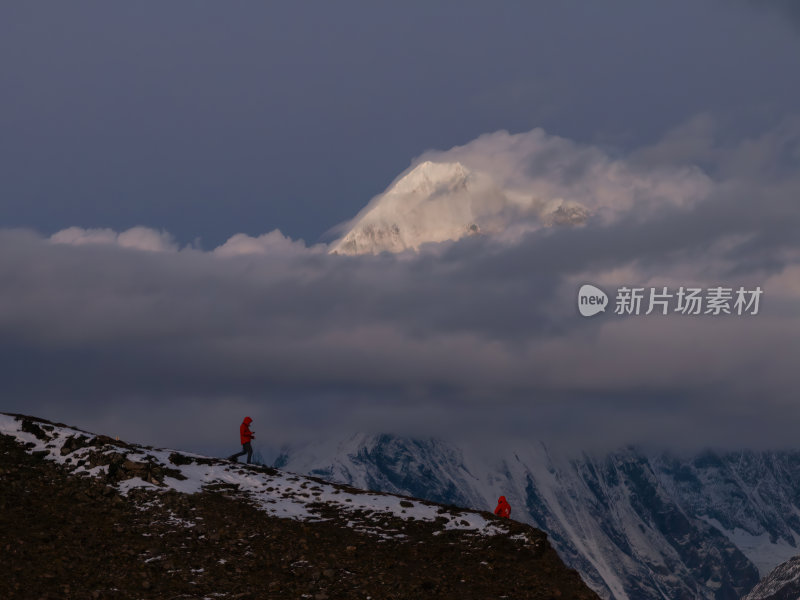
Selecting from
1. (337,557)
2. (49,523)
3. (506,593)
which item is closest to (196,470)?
(49,523)

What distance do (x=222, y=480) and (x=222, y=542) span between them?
12.4 meters

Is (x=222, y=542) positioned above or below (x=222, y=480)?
below

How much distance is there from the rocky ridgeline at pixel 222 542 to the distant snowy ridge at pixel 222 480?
132mm

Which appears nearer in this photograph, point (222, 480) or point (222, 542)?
point (222, 542)

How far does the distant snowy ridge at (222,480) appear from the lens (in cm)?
5531

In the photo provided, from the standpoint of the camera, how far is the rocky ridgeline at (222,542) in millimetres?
43875

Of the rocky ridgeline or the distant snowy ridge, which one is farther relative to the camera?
the distant snowy ridge

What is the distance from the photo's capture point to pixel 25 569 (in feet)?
144

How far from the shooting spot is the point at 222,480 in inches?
2422

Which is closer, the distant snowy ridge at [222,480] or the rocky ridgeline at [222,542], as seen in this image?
the rocky ridgeline at [222,542]

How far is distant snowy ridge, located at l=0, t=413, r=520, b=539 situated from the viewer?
181 ft

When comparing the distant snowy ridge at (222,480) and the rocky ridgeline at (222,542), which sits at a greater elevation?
the distant snowy ridge at (222,480)

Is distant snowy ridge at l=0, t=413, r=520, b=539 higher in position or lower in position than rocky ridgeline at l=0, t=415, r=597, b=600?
higher

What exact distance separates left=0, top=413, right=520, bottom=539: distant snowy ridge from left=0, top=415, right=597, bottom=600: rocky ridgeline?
0.13 metres
